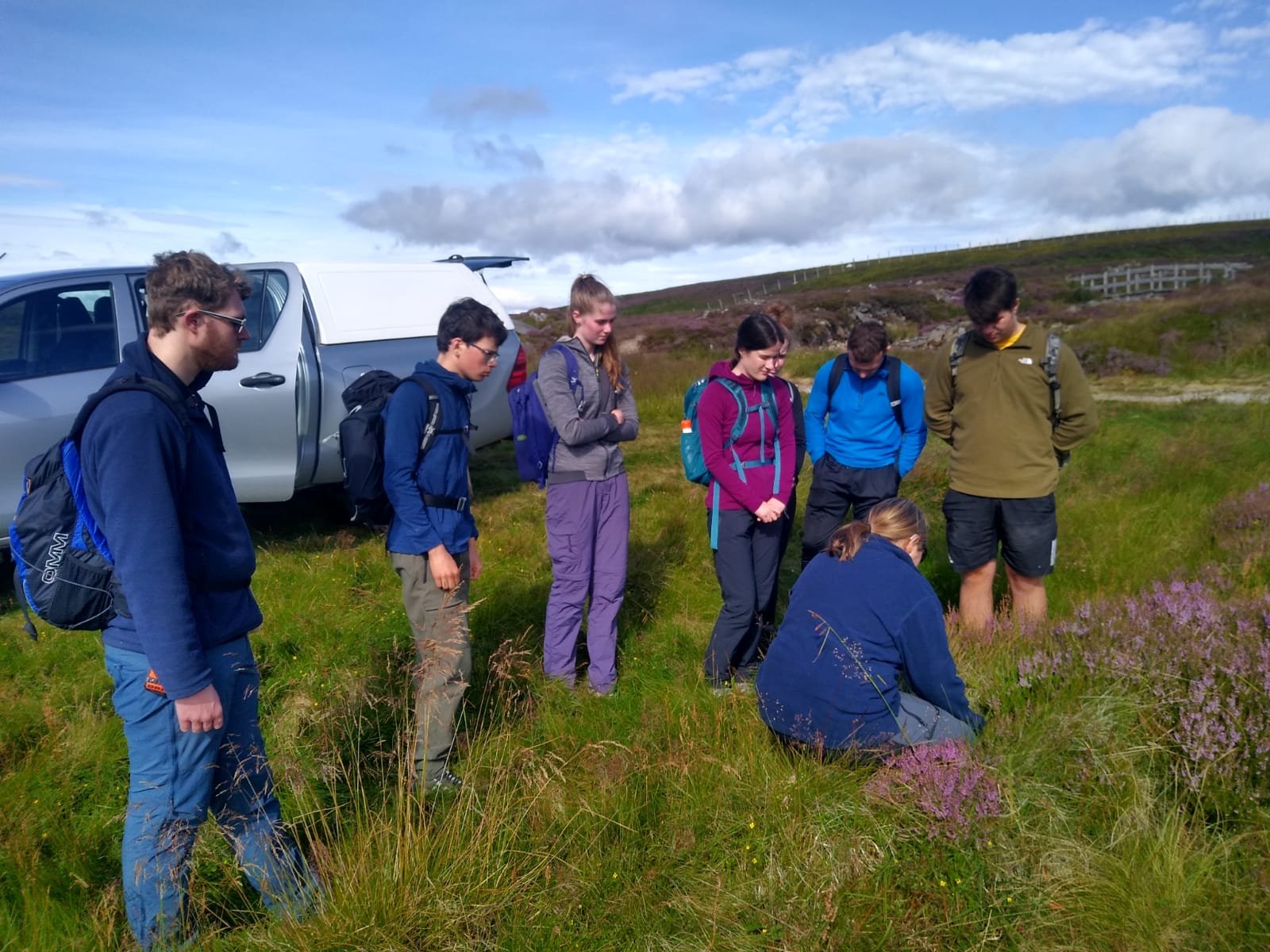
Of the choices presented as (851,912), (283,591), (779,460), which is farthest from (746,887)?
(283,591)

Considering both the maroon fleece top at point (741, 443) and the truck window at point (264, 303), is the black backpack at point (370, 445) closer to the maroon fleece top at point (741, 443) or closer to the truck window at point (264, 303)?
the maroon fleece top at point (741, 443)

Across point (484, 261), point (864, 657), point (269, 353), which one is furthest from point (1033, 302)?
point (864, 657)

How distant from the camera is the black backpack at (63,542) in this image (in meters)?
2.23

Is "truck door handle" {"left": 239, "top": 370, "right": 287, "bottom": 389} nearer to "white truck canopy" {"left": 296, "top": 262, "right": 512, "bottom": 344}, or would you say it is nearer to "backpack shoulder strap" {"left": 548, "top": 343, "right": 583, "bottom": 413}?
"white truck canopy" {"left": 296, "top": 262, "right": 512, "bottom": 344}

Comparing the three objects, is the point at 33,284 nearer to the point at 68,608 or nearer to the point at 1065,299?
the point at 68,608

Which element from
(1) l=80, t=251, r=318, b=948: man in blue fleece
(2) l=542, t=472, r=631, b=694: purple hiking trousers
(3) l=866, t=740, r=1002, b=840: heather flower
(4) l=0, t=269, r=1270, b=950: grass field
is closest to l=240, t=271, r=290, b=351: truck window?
(4) l=0, t=269, r=1270, b=950: grass field

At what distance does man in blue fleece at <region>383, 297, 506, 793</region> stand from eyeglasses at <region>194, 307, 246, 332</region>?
106 centimetres

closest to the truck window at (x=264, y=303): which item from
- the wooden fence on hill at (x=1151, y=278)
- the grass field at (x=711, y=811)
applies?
the grass field at (x=711, y=811)

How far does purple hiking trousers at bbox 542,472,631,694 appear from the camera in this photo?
4309 millimetres

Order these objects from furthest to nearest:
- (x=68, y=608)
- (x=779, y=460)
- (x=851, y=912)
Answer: (x=779, y=460), (x=851, y=912), (x=68, y=608)

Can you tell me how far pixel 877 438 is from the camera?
5020mm

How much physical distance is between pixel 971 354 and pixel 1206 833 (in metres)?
2.46

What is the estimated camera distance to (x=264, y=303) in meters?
6.48

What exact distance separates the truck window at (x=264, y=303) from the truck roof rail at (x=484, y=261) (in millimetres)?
1386
